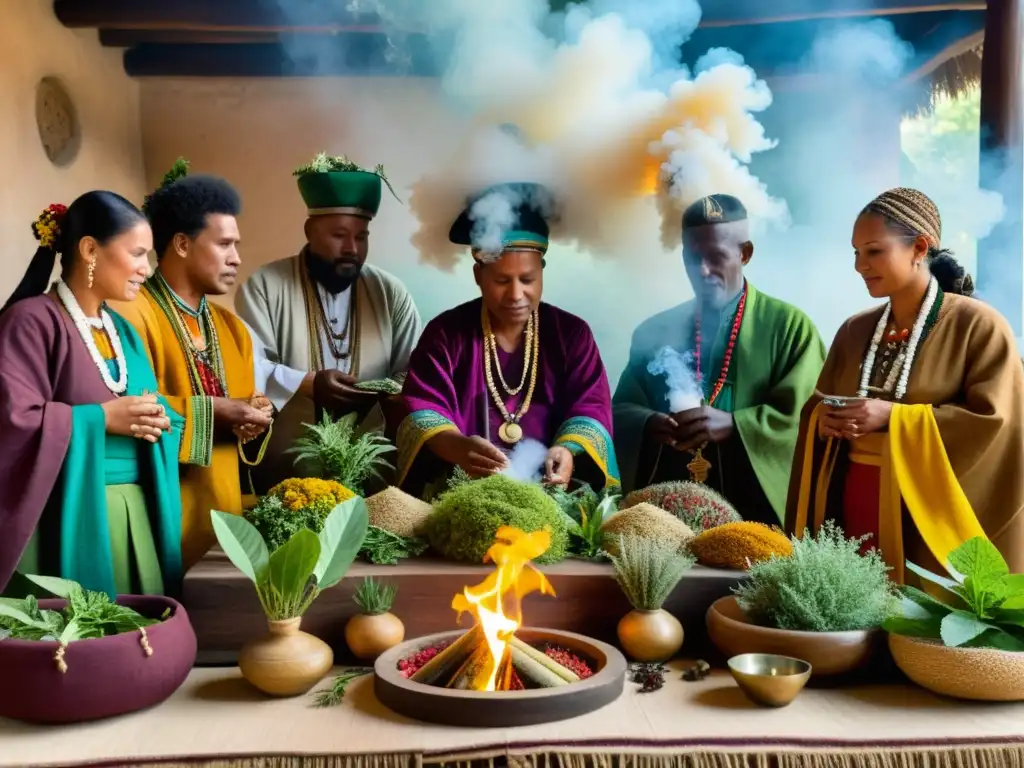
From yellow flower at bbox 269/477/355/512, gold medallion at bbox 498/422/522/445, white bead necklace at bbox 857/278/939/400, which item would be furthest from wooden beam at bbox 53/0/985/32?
yellow flower at bbox 269/477/355/512

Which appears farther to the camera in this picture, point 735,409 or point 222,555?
point 735,409

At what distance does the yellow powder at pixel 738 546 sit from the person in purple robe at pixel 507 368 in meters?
1.05

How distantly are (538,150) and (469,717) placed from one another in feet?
8.94

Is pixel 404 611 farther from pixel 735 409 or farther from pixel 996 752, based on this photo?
pixel 735 409

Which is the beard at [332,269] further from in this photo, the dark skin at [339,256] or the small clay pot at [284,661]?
the small clay pot at [284,661]

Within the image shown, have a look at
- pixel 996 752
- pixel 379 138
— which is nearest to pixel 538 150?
pixel 379 138

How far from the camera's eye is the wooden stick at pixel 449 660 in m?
2.39

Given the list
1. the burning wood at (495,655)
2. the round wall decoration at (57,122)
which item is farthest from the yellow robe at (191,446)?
the burning wood at (495,655)

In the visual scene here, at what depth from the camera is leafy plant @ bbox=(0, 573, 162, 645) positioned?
2.34m

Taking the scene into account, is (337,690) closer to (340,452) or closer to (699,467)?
(340,452)

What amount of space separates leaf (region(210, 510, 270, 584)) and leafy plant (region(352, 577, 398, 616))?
0.32 meters

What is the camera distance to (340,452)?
3.91m

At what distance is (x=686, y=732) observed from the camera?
7.23 ft

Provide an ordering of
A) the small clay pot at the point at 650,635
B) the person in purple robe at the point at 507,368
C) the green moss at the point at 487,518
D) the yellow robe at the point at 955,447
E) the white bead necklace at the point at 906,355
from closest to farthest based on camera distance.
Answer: the small clay pot at the point at 650,635
the green moss at the point at 487,518
the yellow robe at the point at 955,447
the white bead necklace at the point at 906,355
the person in purple robe at the point at 507,368
